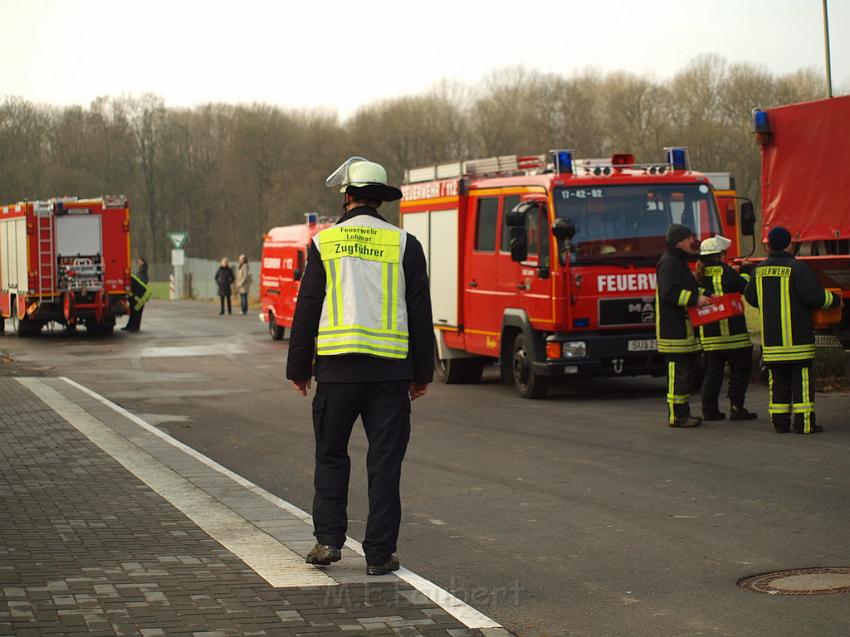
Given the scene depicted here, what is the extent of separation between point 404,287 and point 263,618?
182 cm

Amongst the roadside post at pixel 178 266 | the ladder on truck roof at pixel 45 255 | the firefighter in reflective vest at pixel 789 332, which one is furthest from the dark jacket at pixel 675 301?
the roadside post at pixel 178 266

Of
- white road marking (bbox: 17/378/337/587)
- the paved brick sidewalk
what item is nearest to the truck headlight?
white road marking (bbox: 17/378/337/587)

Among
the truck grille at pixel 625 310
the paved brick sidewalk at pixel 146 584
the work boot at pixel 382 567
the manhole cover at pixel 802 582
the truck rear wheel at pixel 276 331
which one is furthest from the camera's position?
the truck rear wheel at pixel 276 331

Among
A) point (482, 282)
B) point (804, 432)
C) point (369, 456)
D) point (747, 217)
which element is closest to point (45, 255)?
point (482, 282)

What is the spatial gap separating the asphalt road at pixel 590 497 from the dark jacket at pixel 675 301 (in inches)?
32.3

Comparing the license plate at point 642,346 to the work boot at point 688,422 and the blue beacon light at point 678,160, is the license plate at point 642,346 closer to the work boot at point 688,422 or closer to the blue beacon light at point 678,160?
the blue beacon light at point 678,160

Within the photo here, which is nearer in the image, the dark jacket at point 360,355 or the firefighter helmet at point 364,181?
the dark jacket at point 360,355

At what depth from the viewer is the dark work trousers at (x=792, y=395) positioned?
467 inches

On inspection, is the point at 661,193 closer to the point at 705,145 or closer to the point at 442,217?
the point at 442,217

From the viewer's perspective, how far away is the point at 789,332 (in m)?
12.0

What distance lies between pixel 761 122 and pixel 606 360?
3.38 metres

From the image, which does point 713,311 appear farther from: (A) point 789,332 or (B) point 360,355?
(B) point 360,355

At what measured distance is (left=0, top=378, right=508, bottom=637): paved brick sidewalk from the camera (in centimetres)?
549

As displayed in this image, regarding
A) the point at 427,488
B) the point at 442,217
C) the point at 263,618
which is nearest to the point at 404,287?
the point at 263,618
